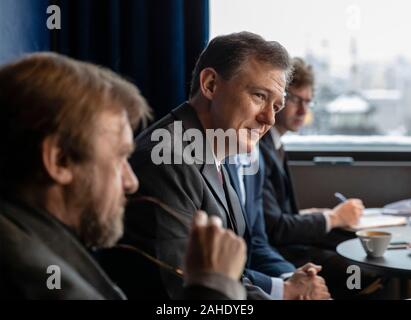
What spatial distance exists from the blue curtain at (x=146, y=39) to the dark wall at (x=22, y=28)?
18 centimetres

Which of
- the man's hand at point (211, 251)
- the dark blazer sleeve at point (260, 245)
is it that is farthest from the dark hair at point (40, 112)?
the dark blazer sleeve at point (260, 245)

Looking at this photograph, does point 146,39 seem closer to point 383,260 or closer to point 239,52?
point 239,52

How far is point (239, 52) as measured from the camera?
1536 mm

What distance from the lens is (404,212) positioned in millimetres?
2514

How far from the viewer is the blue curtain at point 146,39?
246cm

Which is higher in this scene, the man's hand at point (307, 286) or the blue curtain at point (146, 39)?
the blue curtain at point (146, 39)

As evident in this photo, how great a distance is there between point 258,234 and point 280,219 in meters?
0.27

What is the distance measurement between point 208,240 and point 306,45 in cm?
245

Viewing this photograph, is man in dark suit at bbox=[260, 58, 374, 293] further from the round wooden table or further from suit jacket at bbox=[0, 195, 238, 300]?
suit jacket at bbox=[0, 195, 238, 300]

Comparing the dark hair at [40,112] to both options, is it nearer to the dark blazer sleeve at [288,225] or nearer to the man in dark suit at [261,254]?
the man in dark suit at [261,254]

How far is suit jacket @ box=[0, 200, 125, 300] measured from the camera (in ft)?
2.67

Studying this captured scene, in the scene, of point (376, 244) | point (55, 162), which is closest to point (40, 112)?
point (55, 162)

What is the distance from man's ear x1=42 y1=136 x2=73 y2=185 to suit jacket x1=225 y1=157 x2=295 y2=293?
877 mm

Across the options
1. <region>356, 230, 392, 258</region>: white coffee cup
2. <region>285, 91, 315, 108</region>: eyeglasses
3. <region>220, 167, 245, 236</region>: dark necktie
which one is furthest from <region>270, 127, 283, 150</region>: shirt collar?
<region>220, 167, 245, 236</region>: dark necktie
